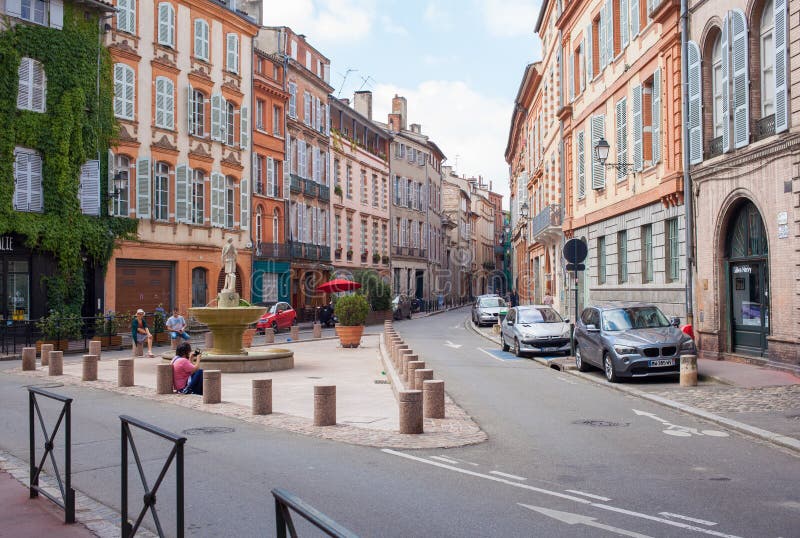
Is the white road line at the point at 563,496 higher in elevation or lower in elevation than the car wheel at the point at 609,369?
lower

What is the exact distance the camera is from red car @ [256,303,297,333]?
1458 inches

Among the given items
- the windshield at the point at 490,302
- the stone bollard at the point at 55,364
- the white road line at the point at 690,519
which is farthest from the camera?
the windshield at the point at 490,302

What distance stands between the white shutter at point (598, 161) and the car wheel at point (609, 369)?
42.4ft

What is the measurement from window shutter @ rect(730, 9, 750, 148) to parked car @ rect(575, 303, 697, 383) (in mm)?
4374

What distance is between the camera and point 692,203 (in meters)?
20.3

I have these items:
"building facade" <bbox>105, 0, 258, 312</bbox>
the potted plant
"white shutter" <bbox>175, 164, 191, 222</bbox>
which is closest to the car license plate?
the potted plant

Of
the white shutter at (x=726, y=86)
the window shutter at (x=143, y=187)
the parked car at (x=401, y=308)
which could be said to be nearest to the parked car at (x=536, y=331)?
the white shutter at (x=726, y=86)

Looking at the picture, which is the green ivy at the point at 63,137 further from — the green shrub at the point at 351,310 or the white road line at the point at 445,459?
the white road line at the point at 445,459

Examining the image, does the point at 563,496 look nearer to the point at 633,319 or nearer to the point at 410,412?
the point at 410,412

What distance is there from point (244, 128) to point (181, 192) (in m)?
6.51

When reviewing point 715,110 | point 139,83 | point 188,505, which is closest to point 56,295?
point 139,83

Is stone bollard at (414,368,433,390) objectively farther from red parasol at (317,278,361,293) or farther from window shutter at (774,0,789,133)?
red parasol at (317,278,361,293)

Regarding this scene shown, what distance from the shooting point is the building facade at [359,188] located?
55.0 m

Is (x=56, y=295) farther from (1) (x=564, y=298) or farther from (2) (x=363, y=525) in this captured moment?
(2) (x=363, y=525)
